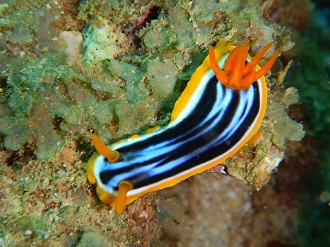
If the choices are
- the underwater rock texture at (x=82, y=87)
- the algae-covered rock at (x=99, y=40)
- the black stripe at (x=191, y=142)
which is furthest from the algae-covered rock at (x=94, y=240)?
the algae-covered rock at (x=99, y=40)

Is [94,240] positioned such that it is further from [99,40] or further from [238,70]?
[238,70]

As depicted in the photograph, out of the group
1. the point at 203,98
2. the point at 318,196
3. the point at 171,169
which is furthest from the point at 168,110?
the point at 318,196

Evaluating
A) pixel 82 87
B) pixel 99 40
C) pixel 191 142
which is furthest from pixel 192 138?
pixel 99 40

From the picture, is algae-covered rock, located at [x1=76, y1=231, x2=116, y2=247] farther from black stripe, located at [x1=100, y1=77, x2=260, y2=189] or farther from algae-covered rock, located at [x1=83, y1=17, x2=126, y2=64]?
algae-covered rock, located at [x1=83, y1=17, x2=126, y2=64]

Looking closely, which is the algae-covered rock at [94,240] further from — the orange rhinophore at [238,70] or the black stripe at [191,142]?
→ the orange rhinophore at [238,70]

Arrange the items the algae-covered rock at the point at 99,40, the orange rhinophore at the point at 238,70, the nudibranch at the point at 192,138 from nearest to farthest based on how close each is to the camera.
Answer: the orange rhinophore at the point at 238,70 → the nudibranch at the point at 192,138 → the algae-covered rock at the point at 99,40

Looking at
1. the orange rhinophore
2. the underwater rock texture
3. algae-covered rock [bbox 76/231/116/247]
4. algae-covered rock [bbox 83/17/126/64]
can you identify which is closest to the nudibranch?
the orange rhinophore

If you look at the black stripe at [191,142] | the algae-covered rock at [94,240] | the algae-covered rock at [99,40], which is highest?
the algae-covered rock at [99,40]

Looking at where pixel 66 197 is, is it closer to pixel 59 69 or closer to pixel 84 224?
pixel 84 224
